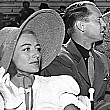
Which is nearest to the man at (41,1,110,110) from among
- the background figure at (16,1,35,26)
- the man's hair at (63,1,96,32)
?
the man's hair at (63,1,96,32)

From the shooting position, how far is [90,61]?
1.52m

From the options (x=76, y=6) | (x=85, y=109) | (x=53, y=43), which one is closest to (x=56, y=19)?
(x=53, y=43)

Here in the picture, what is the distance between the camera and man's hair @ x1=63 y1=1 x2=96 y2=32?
58.9 inches

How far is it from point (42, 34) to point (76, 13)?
0.76ft

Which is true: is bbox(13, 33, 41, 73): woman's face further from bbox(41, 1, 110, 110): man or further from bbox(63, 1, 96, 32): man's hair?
bbox(63, 1, 96, 32): man's hair

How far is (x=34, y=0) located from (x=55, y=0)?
0.37 m

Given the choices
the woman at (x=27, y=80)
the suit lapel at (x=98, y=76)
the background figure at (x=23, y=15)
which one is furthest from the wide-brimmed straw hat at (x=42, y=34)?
the background figure at (x=23, y=15)

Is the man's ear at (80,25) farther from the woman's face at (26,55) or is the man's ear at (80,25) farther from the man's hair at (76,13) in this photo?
the woman's face at (26,55)

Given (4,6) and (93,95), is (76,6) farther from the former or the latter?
(4,6)

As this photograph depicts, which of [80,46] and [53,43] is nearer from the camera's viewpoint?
[53,43]

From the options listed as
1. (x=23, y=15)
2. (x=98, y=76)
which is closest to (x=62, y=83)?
(x=98, y=76)

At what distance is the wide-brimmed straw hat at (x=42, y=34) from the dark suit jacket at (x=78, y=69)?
5 cm

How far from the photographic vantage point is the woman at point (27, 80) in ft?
3.87

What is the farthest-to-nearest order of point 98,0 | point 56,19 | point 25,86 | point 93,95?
point 98,0 → point 93,95 → point 56,19 → point 25,86
